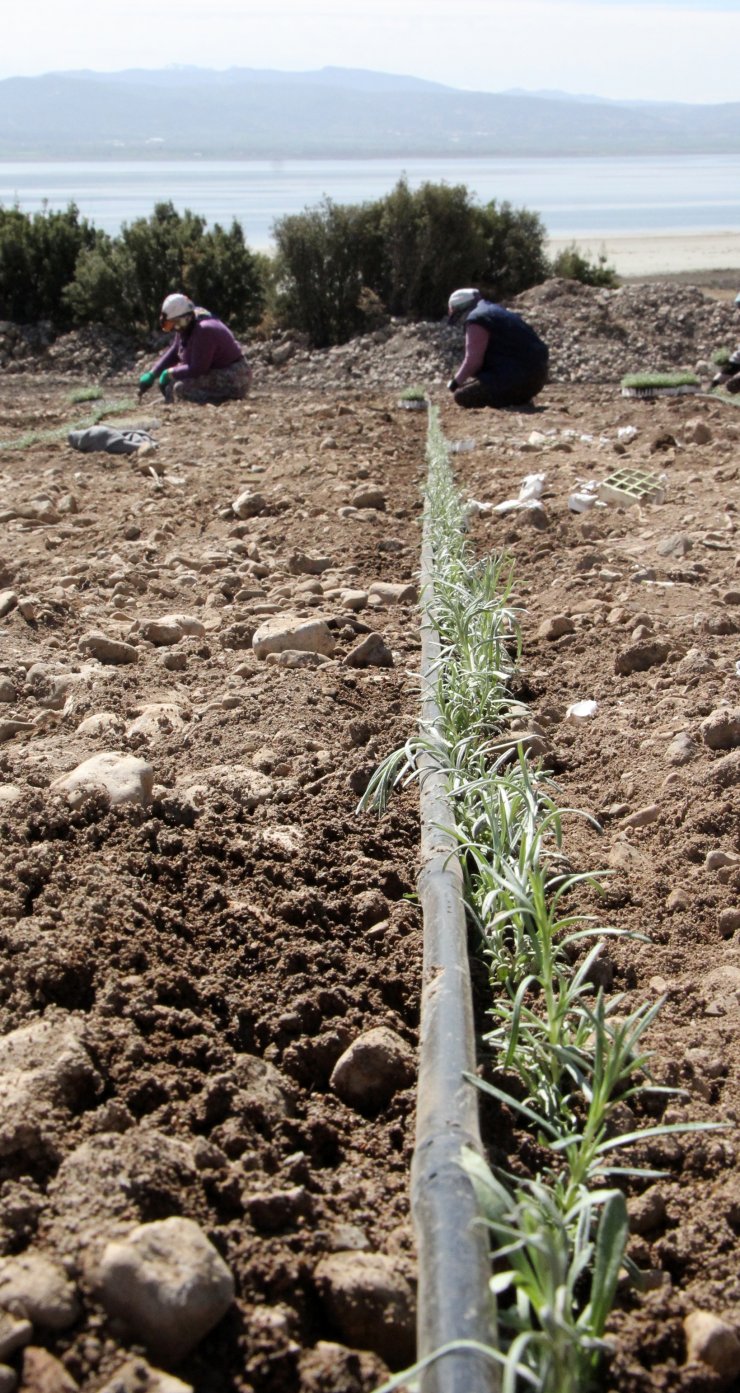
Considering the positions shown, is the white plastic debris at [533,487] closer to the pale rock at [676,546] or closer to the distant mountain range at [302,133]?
the pale rock at [676,546]

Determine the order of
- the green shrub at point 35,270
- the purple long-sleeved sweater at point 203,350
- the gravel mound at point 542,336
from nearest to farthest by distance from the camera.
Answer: the purple long-sleeved sweater at point 203,350
the gravel mound at point 542,336
the green shrub at point 35,270

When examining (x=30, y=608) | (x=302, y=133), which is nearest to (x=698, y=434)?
(x=30, y=608)

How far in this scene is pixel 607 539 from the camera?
5.55 meters

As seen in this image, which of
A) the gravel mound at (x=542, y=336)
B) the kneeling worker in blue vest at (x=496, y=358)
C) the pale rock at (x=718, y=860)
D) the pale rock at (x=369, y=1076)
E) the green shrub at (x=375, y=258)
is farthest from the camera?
the green shrub at (x=375, y=258)

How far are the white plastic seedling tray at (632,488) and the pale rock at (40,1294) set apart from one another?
5.07 metres

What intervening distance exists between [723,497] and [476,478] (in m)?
1.34

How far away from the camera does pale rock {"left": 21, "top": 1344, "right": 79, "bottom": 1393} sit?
147cm

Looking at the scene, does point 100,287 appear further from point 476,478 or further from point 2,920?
point 2,920

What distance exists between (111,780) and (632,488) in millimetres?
3972

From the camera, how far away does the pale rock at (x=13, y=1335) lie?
59.6 inches

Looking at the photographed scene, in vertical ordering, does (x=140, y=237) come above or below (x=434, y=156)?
below

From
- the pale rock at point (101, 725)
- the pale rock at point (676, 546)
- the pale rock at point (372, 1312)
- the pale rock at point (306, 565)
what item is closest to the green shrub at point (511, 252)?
the pale rock at point (676, 546)

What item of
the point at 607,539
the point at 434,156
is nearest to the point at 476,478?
the point at 607,539

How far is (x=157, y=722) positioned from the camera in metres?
3.57
